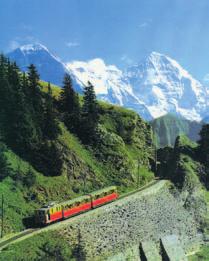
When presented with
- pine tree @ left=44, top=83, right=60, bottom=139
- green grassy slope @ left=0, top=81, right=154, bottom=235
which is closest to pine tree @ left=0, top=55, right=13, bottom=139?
green grassy slope @ left=0, top=81, right=154, bottom=235

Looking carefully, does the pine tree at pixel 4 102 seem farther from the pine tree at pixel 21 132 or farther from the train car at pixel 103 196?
the train car at pixel 103 196

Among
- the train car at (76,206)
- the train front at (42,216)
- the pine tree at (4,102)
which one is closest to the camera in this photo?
the train front at (42,216)

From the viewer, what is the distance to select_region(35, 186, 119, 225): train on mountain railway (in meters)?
84.0

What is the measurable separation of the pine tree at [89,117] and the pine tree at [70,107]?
86.9 inches

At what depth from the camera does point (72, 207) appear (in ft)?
295

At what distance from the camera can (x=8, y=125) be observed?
105 metres

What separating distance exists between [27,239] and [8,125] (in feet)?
117

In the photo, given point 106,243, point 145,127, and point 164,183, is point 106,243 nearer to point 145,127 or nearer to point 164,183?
point 164,183

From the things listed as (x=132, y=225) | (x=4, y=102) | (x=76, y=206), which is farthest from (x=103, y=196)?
(x=4, y=102)

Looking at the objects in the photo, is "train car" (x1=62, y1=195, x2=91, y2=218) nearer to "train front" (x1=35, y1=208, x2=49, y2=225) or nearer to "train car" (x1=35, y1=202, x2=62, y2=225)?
"train car" (x1=35, y1=202, x2=62, y2=225)

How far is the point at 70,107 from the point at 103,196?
36.5 meters

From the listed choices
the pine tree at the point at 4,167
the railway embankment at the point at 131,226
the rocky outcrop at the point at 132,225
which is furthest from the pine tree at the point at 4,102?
the rocky outcrop at the point at 132,225

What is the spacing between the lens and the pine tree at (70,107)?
128 m

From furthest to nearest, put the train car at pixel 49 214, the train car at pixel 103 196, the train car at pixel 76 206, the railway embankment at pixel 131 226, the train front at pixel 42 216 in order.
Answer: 1. the train car at pixel 103 196
2. the train car at pixel 76 206
3. the railway embankment at pixel 131 226
4. the train car at pixel 49 214
5. the train front at pixel 42 216
